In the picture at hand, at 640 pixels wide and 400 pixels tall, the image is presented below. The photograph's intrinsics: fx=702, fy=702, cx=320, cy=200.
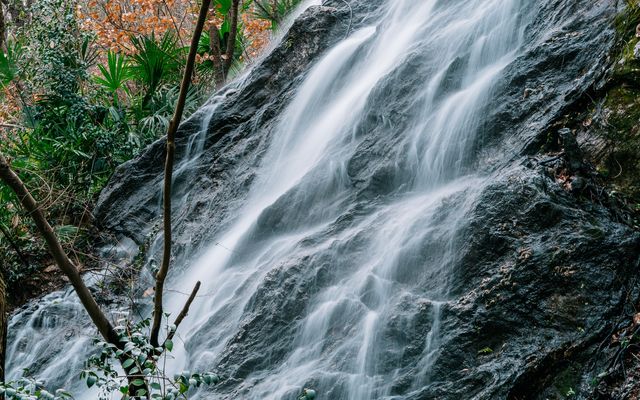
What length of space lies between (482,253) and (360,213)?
1.36 meters

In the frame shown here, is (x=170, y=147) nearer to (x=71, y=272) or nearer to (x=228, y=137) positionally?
(x=71, y=272)

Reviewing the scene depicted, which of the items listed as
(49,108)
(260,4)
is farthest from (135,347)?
(260,4)

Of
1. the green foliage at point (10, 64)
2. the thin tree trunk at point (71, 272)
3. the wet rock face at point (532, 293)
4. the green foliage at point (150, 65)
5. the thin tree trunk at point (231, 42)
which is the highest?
the green foliage at point (10, 64)

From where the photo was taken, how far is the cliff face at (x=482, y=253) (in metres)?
4.14

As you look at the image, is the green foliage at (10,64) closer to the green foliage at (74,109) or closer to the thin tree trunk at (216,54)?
the green foliage at (74,109)

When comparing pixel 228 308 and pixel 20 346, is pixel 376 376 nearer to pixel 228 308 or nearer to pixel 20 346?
pixel 228 308

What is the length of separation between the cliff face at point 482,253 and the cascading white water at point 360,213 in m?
0.02

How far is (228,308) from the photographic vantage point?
221 inches

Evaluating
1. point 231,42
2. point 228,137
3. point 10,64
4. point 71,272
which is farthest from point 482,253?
point 10,64

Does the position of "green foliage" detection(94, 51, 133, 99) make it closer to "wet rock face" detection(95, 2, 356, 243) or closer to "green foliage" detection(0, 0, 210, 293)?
"green foliage" detection(0, 0, 210, 293)

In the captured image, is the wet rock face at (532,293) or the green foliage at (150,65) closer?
the wet rock face at (532,293)

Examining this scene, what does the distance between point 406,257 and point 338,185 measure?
4.70 ft

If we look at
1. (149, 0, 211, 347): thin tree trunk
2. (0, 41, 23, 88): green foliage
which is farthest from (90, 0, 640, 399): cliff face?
(0, 41, 23, 88): green foliage

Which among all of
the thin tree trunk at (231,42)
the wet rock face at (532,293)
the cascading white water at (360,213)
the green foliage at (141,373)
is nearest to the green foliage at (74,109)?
the thin tree trunk at (231,42)
